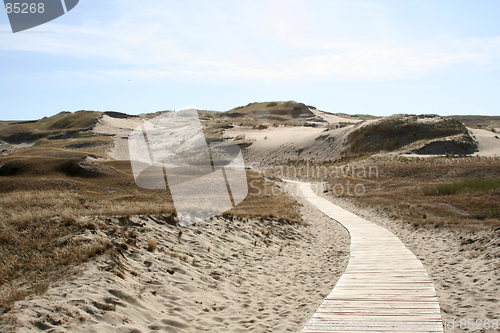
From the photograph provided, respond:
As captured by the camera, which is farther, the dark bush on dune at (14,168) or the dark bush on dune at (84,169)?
the dark bush on dune at (84,169)

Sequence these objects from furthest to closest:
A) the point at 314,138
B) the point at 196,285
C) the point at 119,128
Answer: the point at 119,128, the point at 314,138, the point at 196,285

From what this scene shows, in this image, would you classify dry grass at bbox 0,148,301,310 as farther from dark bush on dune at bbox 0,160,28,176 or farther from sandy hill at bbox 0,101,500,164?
sandy hill at bbox 0,101,500,164

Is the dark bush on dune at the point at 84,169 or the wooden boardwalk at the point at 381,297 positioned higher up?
the dark bush on dune at the point at 84,169

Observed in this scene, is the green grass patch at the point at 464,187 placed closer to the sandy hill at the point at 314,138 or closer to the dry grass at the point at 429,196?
the dry grass at the point at 429,196

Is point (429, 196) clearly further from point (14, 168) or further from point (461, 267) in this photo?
point (14, 168)

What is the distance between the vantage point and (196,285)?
823cm

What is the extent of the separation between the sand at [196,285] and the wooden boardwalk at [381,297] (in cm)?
44

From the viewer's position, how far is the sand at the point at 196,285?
5.77 meters

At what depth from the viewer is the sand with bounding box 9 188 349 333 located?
577 centimetres

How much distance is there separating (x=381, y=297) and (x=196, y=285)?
4.23 meters

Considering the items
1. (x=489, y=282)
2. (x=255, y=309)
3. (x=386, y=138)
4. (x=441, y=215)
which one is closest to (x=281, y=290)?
(x=255, y=309)

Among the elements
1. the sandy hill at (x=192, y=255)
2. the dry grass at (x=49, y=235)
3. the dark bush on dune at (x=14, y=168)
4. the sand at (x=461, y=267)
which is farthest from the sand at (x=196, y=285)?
the dark bush on dune at (x=14, y=168)

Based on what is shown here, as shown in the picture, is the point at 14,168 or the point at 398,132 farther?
the point at 398,132

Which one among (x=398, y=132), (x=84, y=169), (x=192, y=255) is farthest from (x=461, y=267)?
(x=398, y=132)
